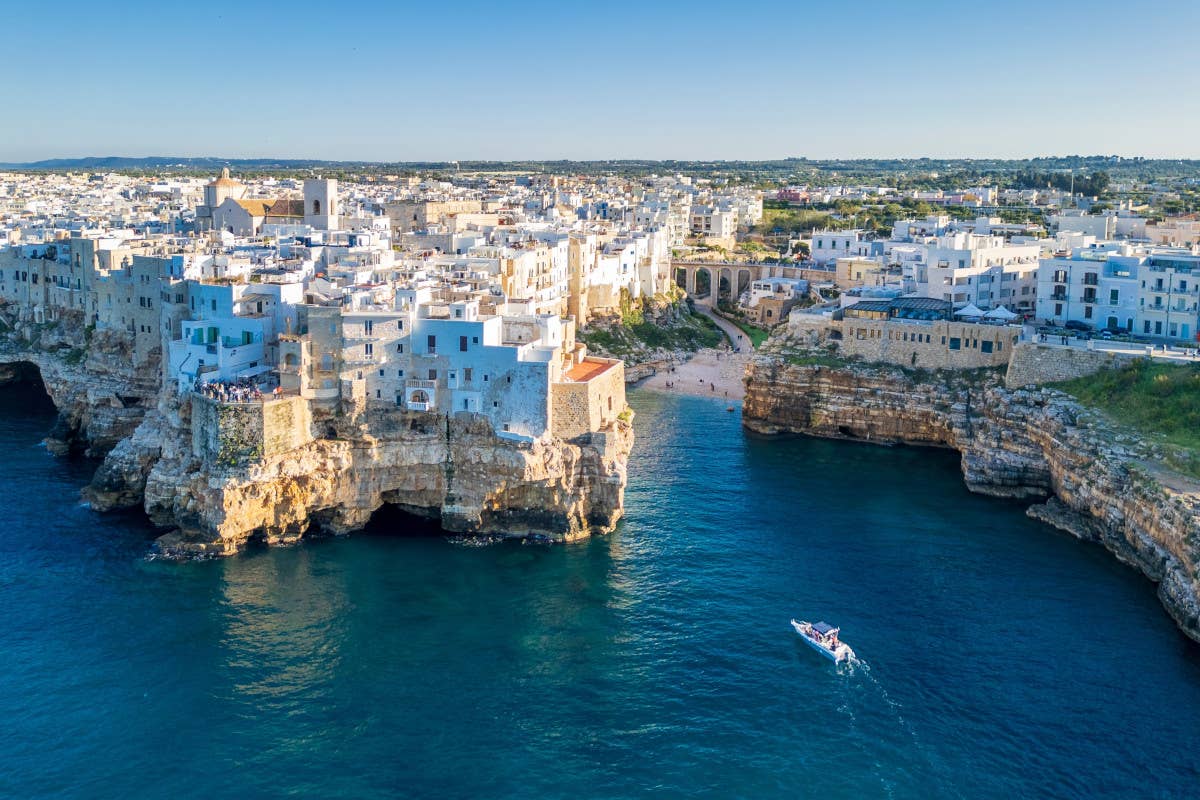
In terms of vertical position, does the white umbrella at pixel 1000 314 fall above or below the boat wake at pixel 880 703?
above

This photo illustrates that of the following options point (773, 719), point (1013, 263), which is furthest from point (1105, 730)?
point (1013, 263)

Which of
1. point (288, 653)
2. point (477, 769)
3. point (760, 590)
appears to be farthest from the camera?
point (760, 590)

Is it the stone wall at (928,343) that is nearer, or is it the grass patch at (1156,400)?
the grass patch at (1156,400)

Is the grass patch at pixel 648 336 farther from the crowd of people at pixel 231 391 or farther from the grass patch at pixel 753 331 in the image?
the crowd of people at pixel 231 391

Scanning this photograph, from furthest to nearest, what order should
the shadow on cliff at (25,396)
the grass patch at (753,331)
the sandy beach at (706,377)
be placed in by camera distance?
1. the grass patch at (753,331)
2. the sandy beach at (706,377)
3. the shadow on cliff at (25,396)

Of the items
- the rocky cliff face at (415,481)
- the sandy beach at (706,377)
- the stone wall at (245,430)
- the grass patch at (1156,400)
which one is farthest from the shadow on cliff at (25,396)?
the grass patch at (1156,400)

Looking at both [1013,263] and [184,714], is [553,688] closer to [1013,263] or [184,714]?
[184,714]

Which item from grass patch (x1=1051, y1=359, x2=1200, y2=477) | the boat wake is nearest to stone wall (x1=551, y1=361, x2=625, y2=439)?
the boat wake
